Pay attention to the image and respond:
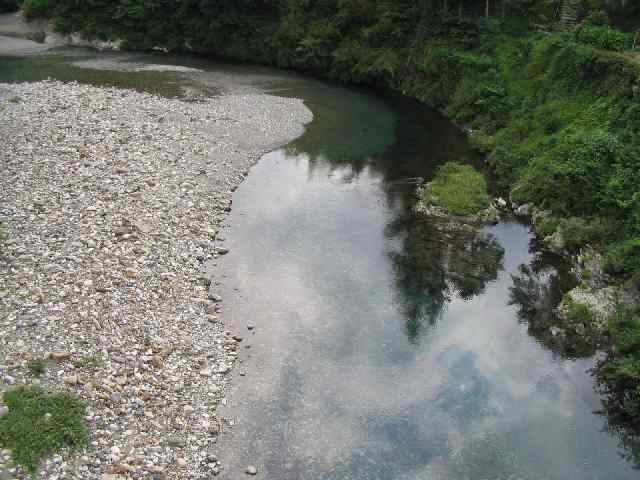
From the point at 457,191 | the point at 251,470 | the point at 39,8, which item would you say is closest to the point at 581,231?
A: the point at 457,191

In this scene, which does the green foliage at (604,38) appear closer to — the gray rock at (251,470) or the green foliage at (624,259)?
the green foliage at (624,259)

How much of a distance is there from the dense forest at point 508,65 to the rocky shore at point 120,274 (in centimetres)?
1321

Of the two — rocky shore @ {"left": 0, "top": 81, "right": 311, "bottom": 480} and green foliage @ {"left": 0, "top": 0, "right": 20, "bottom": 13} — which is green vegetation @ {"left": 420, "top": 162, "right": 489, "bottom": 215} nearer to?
rocky shore @ {"left": 0, "top": 81, "right": 311, "bottom": 480}

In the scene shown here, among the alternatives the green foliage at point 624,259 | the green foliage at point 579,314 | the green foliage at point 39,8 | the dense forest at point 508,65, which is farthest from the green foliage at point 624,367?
the green foliage at point 39,8

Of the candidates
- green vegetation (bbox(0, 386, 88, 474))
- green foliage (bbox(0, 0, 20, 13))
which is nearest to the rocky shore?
green vegetation (bbox(0, 386, 88, 474))

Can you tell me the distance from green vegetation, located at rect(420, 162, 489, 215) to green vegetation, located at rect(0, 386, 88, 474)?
64.3ft

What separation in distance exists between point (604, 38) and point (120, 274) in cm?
3143

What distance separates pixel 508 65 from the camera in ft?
135

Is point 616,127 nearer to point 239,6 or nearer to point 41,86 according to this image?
point 41,86

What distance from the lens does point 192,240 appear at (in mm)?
23484

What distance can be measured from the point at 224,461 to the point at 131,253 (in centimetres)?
968

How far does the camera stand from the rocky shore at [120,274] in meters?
14.5

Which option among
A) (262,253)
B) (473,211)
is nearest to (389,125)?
(473,211)

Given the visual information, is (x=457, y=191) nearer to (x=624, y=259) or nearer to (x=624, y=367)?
(x=624, y=259)
